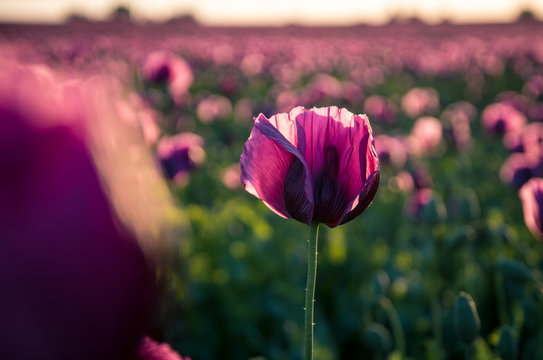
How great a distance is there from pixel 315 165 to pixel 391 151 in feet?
6.98

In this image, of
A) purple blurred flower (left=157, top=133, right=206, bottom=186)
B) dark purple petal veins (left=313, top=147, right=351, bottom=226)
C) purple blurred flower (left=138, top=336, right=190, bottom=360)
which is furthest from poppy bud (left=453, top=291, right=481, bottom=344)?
purple blurred flower (left=157, top=133, right=206, bottom=186)

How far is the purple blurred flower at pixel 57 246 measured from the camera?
0.19 meters

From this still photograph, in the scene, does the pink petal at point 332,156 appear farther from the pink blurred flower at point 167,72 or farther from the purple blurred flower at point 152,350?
the pink blurred flower at point 167,72

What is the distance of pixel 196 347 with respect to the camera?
1.71 meters

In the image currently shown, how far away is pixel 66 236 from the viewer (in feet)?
0.65

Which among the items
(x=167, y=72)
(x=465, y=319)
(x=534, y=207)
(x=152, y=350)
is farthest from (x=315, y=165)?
(x=167, y=72)

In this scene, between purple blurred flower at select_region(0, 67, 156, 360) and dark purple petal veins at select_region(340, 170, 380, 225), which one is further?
dark purple petal veins at select_region(340, 170, 380, 225)

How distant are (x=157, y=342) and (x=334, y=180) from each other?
0.41 metres

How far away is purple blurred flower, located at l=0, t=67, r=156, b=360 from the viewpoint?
0.64 ft

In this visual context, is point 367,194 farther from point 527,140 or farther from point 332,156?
point 527,140

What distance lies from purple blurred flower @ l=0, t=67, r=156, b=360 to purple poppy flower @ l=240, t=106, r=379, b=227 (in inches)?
16.5

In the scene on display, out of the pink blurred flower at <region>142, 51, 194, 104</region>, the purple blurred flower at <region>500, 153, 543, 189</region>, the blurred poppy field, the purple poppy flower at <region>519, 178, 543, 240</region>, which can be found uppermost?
the pink blurred flower at <region>142, 51, 194, 104</region>

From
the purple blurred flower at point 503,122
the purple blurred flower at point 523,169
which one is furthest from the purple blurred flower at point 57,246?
the purple blurred flower at point 503,122

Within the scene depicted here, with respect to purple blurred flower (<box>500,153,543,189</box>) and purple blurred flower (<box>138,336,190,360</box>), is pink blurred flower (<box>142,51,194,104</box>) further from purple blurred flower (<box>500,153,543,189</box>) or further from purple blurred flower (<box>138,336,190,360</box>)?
purple blurred flower (<box>138,336,190,360</box>)
